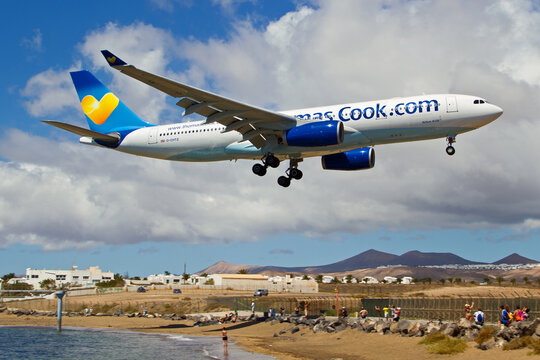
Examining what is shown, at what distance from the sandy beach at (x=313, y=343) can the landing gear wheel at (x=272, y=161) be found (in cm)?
1394

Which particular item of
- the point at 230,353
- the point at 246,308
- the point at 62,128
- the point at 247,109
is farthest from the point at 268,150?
the point at 246,308

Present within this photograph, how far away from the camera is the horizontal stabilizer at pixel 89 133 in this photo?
120ft

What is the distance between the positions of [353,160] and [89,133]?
19.3 meters

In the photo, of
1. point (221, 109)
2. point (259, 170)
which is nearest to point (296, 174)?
point (259, 170)

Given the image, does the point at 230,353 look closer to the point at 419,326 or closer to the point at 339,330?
the point at 339,330

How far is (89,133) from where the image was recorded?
41.1 metres

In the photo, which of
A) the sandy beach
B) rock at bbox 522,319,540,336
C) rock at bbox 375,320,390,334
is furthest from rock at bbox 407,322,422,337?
rock at bbox 522,319,540,336

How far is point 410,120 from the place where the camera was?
34750 mm

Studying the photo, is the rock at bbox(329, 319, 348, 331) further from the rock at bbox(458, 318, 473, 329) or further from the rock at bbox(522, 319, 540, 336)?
the rock at bbox(522, 319, 540, 336)

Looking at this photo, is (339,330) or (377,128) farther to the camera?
(339,330)

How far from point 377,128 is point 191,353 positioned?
25076mm

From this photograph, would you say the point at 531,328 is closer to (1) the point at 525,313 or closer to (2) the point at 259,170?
(1) the point at 525,313

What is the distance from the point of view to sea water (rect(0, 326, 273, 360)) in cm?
4647

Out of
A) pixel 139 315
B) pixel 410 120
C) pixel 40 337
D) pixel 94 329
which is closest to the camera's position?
pixel 410 120
